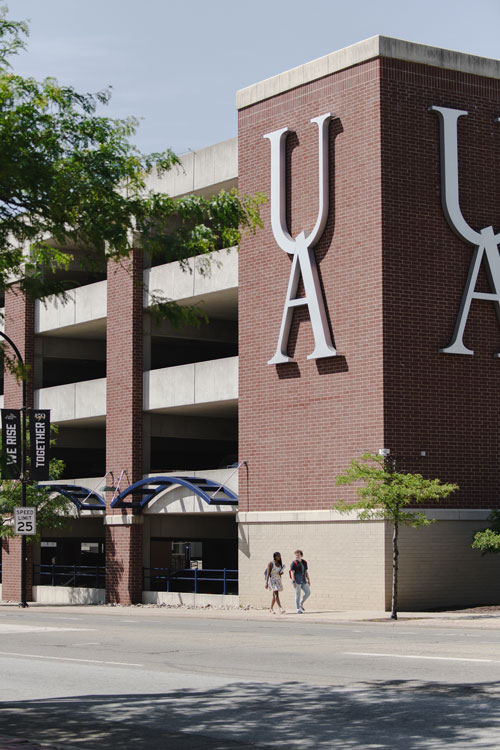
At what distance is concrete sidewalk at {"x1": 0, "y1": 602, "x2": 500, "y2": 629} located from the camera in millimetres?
27453

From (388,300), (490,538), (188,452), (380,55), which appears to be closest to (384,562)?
(490,538)

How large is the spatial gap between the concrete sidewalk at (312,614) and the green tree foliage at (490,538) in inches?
65.1

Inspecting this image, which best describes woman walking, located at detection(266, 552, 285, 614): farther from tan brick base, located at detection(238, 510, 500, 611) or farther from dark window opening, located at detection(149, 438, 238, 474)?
dark window opening, located at detection(149, 438, 238, 474)

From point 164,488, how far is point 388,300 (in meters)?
11.5

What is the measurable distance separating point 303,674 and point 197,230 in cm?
625

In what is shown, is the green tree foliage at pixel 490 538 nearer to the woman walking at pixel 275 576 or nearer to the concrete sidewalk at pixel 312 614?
the concrete sidewalk at pixel 312 614

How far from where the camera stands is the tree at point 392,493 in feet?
94.9

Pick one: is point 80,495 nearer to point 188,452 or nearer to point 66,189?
point 188,452

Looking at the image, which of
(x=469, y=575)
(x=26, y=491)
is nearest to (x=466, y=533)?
(x=469, y=575)

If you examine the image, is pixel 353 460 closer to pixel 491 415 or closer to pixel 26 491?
pixel 491 415

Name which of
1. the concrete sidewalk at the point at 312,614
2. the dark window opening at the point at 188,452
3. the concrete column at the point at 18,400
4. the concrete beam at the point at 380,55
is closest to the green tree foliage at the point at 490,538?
the concrete sidewalk at the point at 312,614

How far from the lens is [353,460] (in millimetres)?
30828

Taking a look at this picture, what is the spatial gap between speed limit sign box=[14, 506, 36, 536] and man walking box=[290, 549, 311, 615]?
1034 centimetres

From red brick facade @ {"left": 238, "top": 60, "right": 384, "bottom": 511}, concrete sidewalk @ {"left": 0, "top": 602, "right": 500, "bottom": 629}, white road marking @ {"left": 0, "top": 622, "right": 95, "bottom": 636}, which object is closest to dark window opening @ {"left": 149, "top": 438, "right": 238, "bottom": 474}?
concrete sidewalk @ {"left": 0, "top": 602, "right": 500, "bottom": 629}
